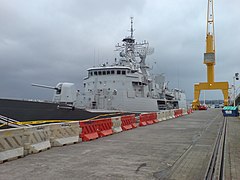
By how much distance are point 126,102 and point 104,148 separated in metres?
13.8

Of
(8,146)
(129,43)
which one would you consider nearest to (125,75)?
(129,43)

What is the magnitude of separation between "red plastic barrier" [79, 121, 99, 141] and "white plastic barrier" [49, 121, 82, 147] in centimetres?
27

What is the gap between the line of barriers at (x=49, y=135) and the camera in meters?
6.36

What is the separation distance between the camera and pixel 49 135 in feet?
26.3

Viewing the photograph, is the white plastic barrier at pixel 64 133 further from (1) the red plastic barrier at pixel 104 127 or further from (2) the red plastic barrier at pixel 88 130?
(1) the red plastic barrier at pixel 104 127

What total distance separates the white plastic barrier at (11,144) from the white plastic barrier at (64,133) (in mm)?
1475

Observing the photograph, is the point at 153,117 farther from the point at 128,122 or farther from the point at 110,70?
the point at 110,70

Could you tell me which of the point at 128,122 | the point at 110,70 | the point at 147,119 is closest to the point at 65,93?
the point at 128,122

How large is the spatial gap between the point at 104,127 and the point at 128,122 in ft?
10.3

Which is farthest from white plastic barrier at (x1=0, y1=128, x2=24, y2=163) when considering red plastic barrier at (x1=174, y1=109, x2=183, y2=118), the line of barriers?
red plastic barrier at (x1=174, y1=109, x2=183, y2=118)

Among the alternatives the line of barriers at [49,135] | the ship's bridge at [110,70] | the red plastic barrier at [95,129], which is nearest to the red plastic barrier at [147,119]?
the line of barriers at [49,135]

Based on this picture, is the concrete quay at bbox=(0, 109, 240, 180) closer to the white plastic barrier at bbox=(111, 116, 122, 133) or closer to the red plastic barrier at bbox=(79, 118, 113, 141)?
the red plastic barrier at bbox=(79, 118, 113, 141)

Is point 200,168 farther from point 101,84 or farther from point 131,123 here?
point 101,84

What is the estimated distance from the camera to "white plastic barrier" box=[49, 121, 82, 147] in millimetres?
8195
